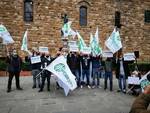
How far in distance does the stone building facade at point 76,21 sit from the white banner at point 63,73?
12.3 m

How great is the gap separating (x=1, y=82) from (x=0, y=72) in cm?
353

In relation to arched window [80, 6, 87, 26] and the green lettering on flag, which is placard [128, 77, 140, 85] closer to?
the green lettering on flag

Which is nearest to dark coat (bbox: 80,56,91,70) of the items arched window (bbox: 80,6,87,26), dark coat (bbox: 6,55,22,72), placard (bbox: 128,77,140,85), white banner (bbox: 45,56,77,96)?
white banner (bbox: 45,56,77,96)

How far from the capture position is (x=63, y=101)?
13523 mm

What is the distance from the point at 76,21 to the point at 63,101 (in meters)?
15.3

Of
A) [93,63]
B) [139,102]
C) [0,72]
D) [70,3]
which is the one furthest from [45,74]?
[70,3]

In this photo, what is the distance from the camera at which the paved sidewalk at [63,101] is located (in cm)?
1223

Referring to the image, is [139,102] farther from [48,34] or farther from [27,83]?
[48,34]

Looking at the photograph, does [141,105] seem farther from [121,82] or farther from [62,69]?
[121,82]

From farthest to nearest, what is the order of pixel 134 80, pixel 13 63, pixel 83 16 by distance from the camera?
pixel 83 16 < pixel 13 63 < pixel 134 80

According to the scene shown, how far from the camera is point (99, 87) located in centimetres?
1650

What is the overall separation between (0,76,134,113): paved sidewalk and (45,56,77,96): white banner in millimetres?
477

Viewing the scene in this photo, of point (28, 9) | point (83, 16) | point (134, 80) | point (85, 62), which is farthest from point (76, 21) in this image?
point (134, 80)

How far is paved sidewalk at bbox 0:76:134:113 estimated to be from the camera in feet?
40.1
